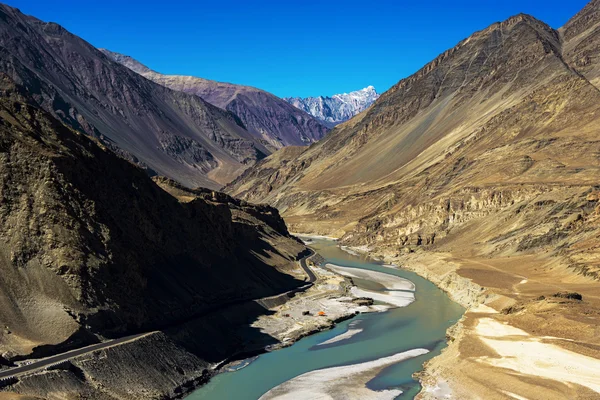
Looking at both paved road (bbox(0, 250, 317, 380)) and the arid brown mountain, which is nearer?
paved road (bbox(0, 250, 317, 380))

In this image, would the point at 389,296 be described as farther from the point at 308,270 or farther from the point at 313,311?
the point at 308,270

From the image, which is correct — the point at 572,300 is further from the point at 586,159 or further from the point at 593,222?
the point at 586,159

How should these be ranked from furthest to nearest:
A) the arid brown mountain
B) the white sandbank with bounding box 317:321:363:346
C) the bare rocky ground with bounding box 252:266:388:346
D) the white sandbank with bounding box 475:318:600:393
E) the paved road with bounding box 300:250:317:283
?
the paved road with bounding box 300:250:317:283
the bare rocky ground with bounding box 252:266:388:346
the white sandbank with bounding box 317:321:363:346
the arid brown mountain
the white sandbank with bounding box 475:318:600:393

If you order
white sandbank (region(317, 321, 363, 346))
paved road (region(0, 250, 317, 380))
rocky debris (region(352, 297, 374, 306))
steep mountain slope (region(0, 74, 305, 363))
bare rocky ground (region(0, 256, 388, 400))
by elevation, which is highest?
steep mountain slope (region(0, 74, 305, 363))

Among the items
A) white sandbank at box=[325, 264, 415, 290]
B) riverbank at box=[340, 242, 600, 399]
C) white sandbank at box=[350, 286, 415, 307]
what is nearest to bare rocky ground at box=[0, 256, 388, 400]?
white sandbank at box=[350, 286, 415, 307]

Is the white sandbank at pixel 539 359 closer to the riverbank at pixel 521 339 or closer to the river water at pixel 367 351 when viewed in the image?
the riverbank at pixel 521 339

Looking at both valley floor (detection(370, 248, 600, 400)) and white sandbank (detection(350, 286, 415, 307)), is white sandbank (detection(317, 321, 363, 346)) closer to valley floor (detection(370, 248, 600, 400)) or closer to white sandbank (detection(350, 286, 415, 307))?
valley floor (detection(370, 248, 600, 400))

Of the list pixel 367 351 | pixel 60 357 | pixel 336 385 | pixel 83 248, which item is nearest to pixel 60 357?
pixel 60 357

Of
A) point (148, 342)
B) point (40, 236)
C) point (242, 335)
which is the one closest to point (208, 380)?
point (148, 342)

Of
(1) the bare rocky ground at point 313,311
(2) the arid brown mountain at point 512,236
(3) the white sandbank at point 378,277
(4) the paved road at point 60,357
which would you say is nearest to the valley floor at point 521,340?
(2) the arid brown mountain at point 512,236
